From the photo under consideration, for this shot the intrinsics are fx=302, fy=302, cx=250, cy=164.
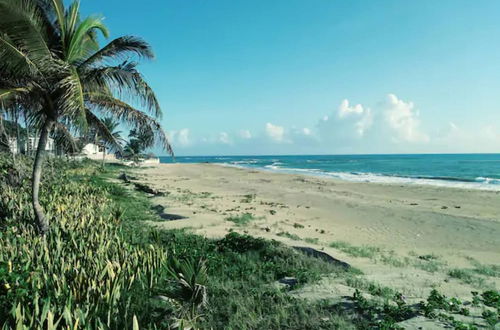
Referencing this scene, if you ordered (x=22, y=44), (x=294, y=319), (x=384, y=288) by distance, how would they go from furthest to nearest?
(x=22, y=44), (x=384, y=288), (x=294, y=319)

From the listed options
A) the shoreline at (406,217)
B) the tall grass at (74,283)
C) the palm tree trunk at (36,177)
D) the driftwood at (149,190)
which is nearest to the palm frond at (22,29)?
the palm tree trunk at (36,177)

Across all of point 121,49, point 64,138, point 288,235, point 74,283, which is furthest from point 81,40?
point 288,235

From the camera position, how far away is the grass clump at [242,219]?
36.4 ft

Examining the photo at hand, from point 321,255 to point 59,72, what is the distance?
647cm

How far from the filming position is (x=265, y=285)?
5.04 m

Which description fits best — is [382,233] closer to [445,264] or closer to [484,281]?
[445,264]

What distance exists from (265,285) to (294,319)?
1.25 meters

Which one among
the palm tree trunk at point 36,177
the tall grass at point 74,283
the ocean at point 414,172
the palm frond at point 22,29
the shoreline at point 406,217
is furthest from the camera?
the ocean at point 414,172

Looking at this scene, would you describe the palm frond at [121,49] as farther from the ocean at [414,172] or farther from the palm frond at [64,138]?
the ocean at [414,172]

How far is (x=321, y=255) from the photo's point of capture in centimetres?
681

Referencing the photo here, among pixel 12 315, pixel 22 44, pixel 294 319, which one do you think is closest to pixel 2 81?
pixel 22 44

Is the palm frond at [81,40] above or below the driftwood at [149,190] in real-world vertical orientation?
above

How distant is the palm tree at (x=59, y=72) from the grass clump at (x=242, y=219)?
4.82 metres

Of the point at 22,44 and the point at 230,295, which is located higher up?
the point at 22,44
